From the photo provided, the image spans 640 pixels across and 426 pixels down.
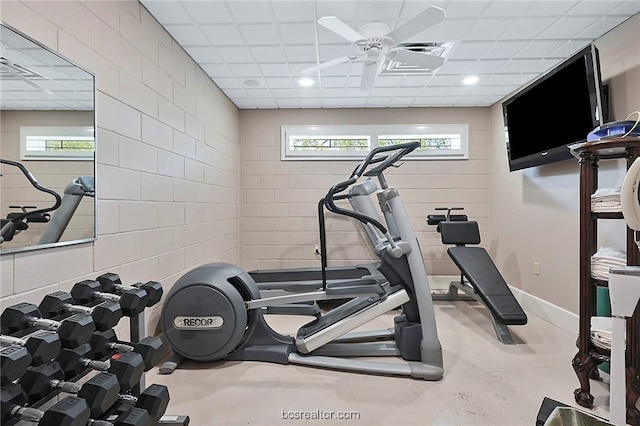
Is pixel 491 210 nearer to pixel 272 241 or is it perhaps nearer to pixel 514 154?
pixel 514 154

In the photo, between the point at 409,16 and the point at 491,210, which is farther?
the point at 491,210

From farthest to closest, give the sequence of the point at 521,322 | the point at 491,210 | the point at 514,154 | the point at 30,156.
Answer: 1. the point at 491,210
2. the point at 514,154
3. the point at 521,322
4. the point at 30,156

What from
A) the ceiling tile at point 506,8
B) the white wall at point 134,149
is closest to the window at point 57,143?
the white wall at point 134,149

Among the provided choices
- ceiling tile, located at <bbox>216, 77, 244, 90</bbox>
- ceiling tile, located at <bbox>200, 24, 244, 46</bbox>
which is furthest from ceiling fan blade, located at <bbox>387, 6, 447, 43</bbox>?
ceiling tile, located at <bbox>216, 77, 244, 90</bbox>

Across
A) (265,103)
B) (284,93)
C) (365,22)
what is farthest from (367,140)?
(365,22)

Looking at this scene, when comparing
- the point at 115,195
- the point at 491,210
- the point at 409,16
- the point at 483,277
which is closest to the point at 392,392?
the point at 483,277

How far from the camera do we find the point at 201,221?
345 centimetres

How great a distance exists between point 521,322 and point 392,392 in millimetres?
1426

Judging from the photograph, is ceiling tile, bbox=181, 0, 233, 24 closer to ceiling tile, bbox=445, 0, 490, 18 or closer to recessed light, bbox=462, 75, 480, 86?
ceiling tile, bbox=445, 0, 490, 18

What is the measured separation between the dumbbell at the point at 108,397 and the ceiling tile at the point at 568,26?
11.2ft

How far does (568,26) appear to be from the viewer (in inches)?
103

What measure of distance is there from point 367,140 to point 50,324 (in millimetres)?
4127

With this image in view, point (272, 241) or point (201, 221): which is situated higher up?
point (201, 221)

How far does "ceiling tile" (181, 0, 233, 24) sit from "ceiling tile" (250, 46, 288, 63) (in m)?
0.46
